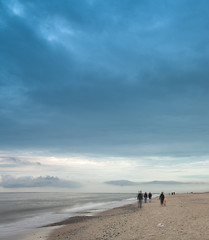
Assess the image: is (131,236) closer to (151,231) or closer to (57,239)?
(151,231)

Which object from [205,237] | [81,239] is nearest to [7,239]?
[81,239]

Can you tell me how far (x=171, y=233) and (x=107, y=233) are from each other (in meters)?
5.21

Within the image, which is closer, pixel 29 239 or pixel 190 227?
pixel 190 227

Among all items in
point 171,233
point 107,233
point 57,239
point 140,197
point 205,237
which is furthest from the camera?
point 140,197

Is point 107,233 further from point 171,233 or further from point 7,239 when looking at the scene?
point 7,239

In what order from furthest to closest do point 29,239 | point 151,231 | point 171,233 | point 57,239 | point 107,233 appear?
point 29,239, point 57,239, point 107,233, point 151,231, point 171,233

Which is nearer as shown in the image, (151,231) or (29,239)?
(151,231)

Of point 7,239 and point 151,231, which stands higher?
point 151,231

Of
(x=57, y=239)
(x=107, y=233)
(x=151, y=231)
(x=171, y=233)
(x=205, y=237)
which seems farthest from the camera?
(x=57, y=239)

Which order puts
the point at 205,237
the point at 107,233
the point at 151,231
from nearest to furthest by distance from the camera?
the point at 205,237 → the point at 151,231 → the point at 107,233

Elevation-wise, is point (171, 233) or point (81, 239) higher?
point (171, 233)

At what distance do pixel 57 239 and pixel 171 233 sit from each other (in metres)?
9.67

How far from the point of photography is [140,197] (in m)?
38.0

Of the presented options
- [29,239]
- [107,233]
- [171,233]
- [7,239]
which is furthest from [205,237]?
[7,239]
